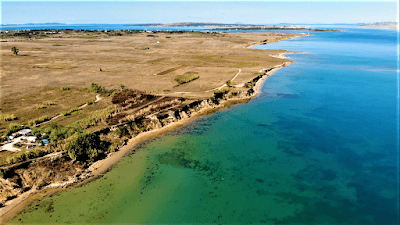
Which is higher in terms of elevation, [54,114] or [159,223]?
[54,114]

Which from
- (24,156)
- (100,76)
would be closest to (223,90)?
(100,76)

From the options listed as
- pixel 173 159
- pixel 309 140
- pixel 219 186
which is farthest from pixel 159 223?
pixel 309 140

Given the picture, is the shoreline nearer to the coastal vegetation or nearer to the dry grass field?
the coastal vegetation

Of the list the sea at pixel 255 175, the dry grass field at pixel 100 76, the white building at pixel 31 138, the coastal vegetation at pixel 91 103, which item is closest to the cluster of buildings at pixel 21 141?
the white building at pixel 31 138

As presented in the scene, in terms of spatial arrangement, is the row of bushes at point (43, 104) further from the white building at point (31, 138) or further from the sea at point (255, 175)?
the sea at point (255, 175)

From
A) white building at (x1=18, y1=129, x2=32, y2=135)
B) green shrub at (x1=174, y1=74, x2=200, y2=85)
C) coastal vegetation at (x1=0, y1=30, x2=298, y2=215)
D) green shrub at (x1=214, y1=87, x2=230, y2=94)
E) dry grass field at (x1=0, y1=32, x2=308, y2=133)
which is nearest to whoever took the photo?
coastal vegetation at (x1=0, y1=30, x2=298, y2=215)

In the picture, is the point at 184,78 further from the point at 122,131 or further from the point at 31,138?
the point at 31,138

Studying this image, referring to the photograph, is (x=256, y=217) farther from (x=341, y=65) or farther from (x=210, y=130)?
(x=341, y=65)

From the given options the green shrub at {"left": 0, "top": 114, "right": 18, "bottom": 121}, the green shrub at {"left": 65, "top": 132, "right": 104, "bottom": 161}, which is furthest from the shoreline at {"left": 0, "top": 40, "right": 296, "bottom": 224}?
the green shrub at {"left": 0, "top": 114, "right": 18, "bottom": 121}
